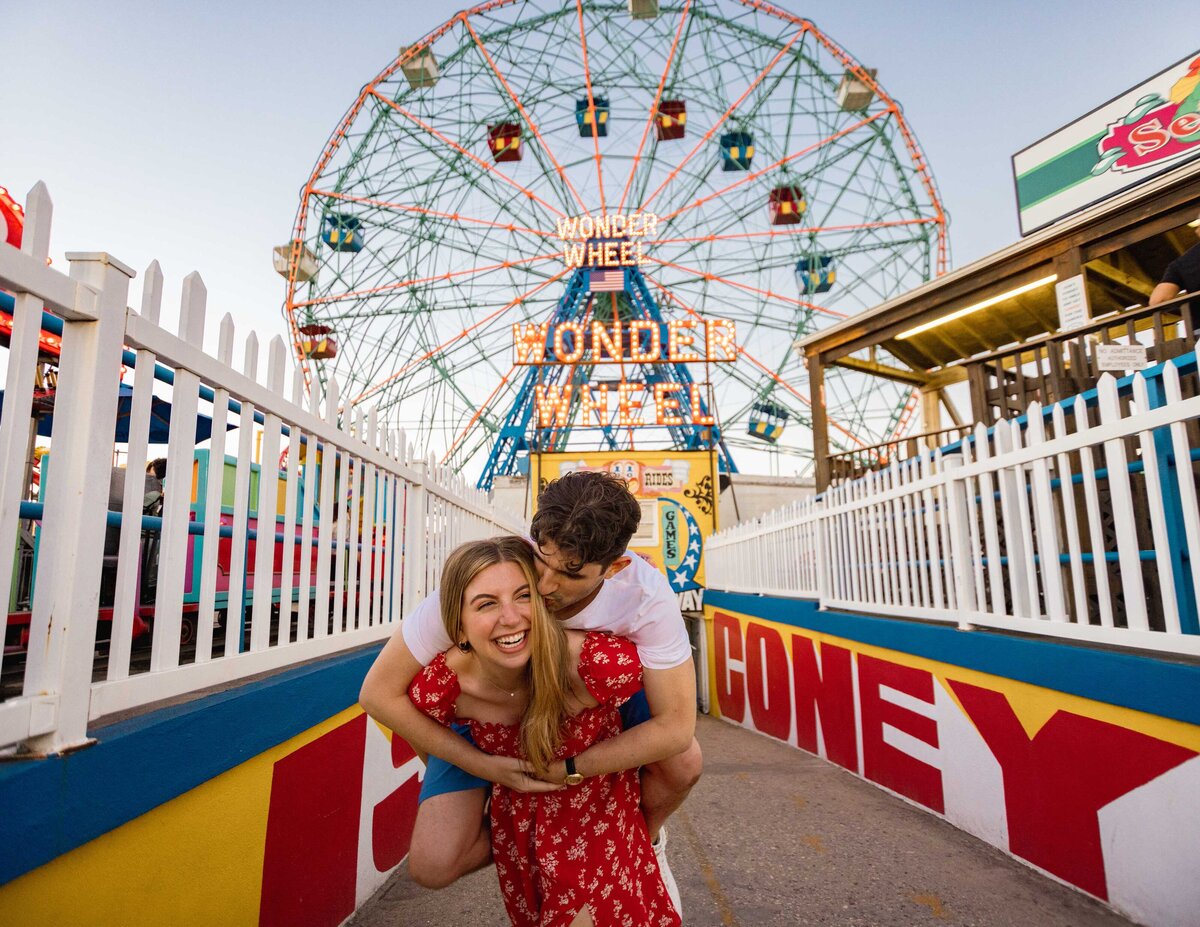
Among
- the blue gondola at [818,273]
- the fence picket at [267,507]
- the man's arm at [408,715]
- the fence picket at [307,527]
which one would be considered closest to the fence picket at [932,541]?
the man's arm at [408,715]

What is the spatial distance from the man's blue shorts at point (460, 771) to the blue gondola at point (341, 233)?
61.4 feet

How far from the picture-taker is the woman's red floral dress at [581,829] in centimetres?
169

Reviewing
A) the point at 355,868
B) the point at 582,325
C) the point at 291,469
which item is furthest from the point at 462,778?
the point at 582,325

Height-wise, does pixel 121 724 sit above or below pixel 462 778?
above

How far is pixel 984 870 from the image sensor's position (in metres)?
2.54

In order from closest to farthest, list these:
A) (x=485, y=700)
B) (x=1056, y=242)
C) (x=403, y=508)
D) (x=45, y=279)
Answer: (x=45, y=279), (x=485, y=700), (x=403, y=508), (x=1056, y=242)

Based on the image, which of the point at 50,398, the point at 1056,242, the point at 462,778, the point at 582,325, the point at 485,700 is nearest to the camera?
the point at 485,700

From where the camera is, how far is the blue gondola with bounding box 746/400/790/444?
A: 2058 cm

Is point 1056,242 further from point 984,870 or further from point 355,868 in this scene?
point 355,868

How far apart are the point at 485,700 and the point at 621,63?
798 inches

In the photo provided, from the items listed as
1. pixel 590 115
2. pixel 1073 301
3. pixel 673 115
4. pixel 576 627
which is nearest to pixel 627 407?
pixel 673 115

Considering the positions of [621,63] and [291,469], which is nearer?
[291,469]

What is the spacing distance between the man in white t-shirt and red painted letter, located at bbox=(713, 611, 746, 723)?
4.79 m

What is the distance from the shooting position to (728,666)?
273 inches
